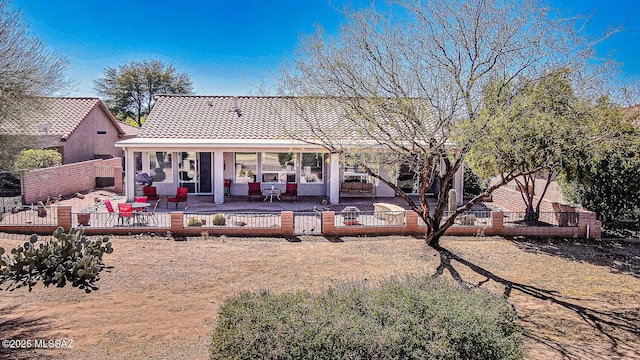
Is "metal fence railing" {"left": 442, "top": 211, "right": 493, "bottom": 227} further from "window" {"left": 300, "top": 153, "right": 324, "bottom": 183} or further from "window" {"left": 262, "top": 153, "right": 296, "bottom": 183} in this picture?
"window" {"left": 262, "top": 153, "right": 296, "bottom": 183}

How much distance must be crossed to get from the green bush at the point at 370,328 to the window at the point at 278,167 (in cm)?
1622

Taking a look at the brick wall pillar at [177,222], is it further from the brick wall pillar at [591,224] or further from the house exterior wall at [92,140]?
the house exterior wall at [92,140]

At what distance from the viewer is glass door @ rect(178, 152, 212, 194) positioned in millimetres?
22516

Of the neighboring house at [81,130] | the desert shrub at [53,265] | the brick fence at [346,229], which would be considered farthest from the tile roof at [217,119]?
the desert shrub at [53,265]

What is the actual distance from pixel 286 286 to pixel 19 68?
368 inches

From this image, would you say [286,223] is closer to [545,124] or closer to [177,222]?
[177,222]

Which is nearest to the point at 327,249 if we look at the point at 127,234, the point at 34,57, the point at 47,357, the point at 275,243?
the point at 275,243

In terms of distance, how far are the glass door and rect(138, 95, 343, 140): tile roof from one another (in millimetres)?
1024

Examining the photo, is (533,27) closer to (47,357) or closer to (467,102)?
(467,102)

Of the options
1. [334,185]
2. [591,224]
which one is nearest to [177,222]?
[334,185]

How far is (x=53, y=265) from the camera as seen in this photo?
9.96 m

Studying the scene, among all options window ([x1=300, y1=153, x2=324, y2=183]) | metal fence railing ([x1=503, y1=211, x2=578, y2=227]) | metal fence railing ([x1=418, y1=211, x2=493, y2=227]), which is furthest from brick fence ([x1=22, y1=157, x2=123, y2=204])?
metal fence railing ([x1=503, y1=211, x2=578, y2=227])

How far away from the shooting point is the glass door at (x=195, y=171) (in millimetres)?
22516

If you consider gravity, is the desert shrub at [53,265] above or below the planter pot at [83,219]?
below
